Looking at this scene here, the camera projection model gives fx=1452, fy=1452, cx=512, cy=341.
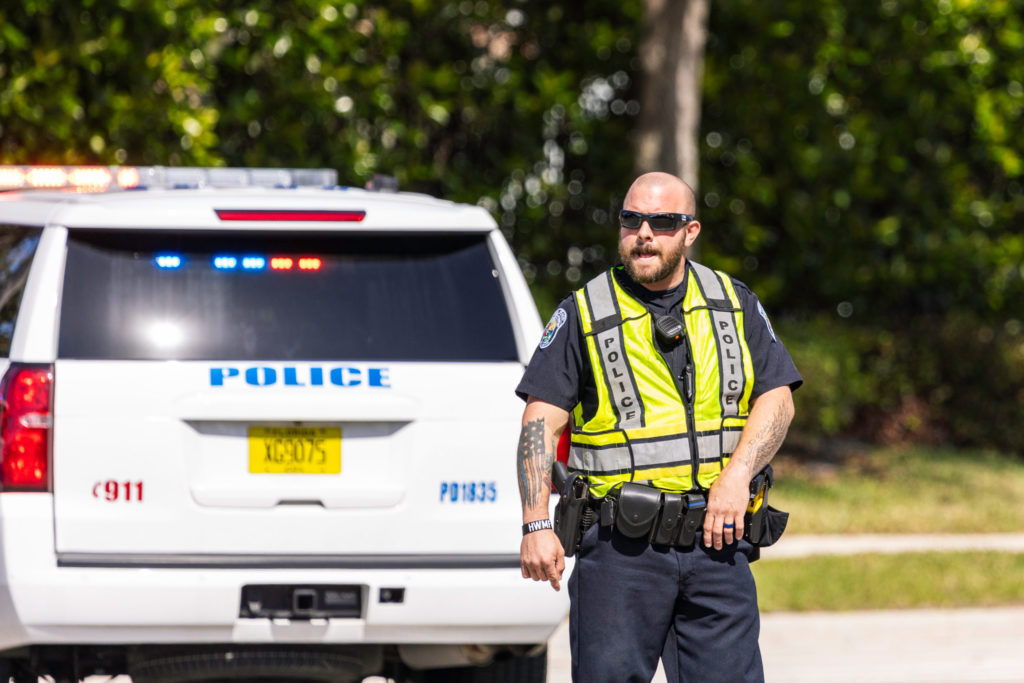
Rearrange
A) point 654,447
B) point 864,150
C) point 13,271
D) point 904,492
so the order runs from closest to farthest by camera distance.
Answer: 1. point 654,447
2. point 13,271
3. point 904,492
4. point 864,150

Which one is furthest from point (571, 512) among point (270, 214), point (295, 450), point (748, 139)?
point (748, 139)

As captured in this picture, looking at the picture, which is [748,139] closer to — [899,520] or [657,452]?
[899,520]

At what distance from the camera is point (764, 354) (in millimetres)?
3854

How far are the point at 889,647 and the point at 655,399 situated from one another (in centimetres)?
356

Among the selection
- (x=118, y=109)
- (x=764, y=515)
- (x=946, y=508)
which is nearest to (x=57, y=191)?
(x=764, y=515)

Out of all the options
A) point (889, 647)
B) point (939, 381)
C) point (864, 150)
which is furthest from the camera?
point (939, 381)

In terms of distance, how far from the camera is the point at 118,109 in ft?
31.1

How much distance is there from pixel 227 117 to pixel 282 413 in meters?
6.81

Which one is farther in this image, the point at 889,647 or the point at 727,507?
the point at 889,647

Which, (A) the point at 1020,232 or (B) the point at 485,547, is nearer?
(B) the point at 485,547

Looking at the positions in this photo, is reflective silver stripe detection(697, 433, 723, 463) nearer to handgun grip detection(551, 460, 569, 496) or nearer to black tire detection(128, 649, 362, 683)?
handgun grip detection(551, 460, 569, 496)

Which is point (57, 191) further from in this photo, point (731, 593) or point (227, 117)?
point (227, 117)

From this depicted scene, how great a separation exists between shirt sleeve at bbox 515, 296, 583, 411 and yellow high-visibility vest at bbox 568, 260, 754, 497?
0.04 metres

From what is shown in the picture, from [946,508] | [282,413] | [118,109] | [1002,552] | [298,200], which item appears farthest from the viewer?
[946,508]
